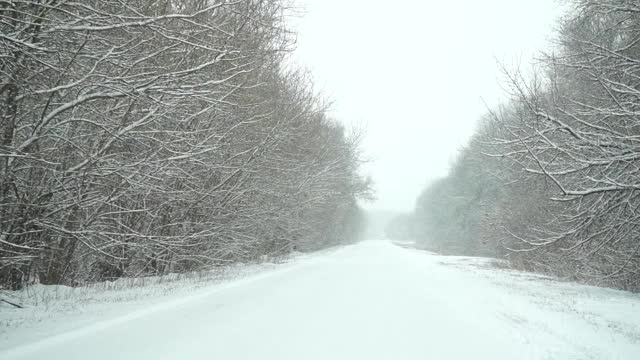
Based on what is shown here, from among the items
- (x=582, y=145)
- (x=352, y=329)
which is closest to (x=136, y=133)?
(x=352, y=329)

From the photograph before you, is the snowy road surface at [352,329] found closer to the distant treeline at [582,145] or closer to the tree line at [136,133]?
the distant treeline at [582,145]

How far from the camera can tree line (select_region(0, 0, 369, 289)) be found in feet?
21.3

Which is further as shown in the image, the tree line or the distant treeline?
the distant treeline

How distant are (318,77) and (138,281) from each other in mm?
14191

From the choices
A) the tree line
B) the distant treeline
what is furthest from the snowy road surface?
the tree line

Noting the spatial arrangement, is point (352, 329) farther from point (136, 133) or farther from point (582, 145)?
point (136, 133)

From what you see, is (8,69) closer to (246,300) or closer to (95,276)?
(246,300)

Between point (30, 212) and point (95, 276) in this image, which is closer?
point (30, 212)

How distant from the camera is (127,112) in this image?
9.03 meters

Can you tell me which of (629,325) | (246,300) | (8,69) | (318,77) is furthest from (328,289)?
(318,77)

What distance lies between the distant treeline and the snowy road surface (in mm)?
1949

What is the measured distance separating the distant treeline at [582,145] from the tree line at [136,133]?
19.2ft

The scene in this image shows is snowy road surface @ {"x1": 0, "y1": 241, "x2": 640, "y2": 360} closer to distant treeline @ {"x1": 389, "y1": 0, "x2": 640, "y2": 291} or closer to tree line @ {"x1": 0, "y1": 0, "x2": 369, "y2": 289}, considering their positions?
distant treeline @ {"x1": 389, "y1": 0, "x2": 640, "y2": 291}

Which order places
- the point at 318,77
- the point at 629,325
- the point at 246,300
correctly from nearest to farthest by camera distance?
1. the point at 629,325
2. the point at 246,300
3. the point at 318,77
